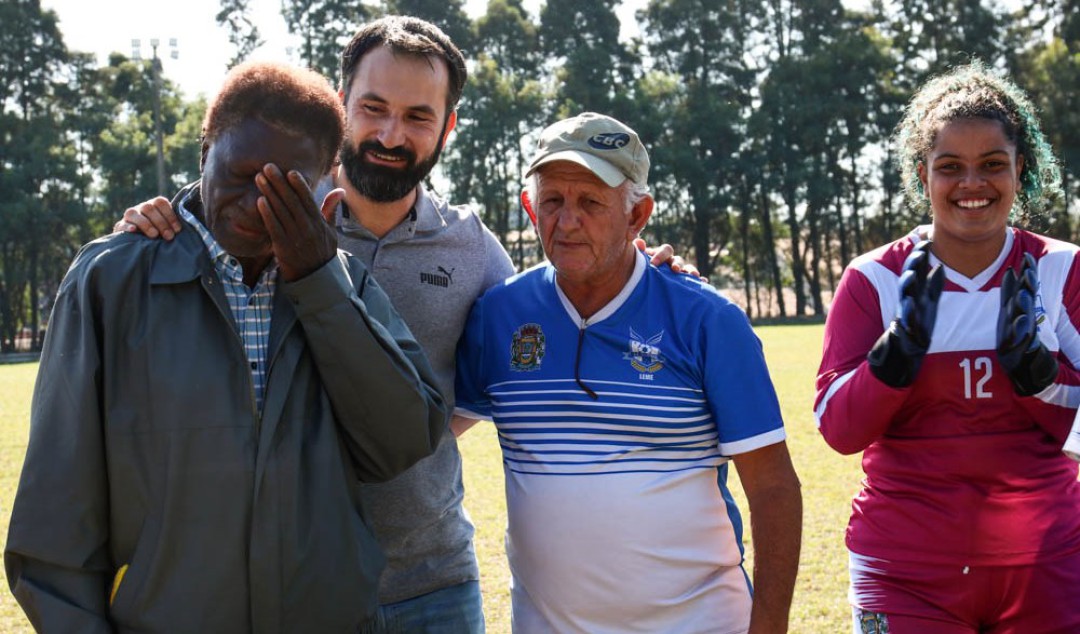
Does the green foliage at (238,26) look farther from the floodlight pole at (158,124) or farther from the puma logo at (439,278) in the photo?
the puma logo at (439,278)

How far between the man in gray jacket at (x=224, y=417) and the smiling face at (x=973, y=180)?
205cm

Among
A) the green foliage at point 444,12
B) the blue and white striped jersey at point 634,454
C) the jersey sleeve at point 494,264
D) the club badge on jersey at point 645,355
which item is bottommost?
the blue and white striped jersey at point 634,454

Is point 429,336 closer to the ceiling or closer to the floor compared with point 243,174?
closer to the floor

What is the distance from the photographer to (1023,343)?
337cm

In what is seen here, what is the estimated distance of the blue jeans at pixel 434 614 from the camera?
341cm

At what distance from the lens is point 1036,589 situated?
3.45m

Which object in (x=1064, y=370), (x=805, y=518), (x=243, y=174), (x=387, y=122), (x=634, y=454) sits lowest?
(x=805, y=518)

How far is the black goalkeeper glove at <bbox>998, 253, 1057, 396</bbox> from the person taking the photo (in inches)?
132

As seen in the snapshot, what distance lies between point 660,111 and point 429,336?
4830 centimetres

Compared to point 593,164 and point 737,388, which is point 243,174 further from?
point 737,388

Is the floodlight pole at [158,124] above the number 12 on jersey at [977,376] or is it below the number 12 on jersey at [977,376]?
above

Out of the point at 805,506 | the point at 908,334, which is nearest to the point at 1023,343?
the point at 908,334

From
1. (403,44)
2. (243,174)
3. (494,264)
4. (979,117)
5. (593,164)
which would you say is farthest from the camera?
(494,264)

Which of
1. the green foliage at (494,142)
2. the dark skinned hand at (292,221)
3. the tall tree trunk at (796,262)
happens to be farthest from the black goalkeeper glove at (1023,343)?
the tall tree trunk at (796,262)
